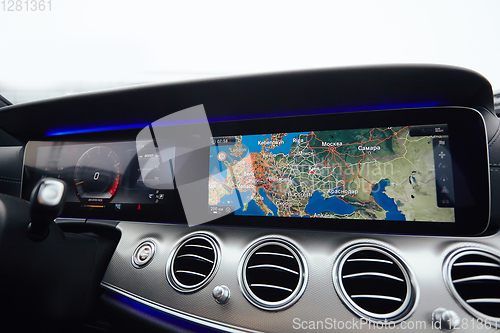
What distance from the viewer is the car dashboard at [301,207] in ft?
2.44

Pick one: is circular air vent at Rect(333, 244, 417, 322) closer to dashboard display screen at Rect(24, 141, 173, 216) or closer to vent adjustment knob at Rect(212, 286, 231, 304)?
vent adjustment knob at Rect(212, 286, 231, 304)

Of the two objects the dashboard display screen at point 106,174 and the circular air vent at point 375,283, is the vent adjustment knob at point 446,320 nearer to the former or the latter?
the circular air vent at point 375,283

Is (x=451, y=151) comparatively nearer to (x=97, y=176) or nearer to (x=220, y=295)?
(x=220, y=295)

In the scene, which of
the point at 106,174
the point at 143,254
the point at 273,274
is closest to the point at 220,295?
the point at 273,274

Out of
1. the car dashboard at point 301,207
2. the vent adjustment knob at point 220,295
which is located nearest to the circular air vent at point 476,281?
the car dashboard at point 301,207

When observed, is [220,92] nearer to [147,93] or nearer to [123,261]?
[147,93]

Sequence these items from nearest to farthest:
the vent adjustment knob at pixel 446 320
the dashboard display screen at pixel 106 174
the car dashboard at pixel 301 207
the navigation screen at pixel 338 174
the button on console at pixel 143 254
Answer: the vent adjustment knob at pixel 446 320 < the car dashboard at pixel 301 207 < the navigation screen at pixel 338 174 < the button on console at pixel 143 254 < the dashboard display screen at pixel 106 174

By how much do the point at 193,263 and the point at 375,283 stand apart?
65 centimetres

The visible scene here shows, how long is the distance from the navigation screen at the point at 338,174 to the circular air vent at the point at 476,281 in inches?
5.2

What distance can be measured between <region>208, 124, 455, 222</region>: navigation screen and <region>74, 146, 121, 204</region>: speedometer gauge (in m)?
0.57

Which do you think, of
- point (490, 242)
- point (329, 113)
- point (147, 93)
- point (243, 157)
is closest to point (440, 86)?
point (329, 113)

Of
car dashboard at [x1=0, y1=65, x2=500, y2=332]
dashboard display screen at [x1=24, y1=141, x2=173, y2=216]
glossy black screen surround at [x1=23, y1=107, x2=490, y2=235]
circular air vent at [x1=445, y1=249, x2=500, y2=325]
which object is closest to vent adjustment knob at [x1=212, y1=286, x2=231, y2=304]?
car dashboard at [x1=0, y1=65, x2=500, y2=332]

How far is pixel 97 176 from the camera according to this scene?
4.17 feet

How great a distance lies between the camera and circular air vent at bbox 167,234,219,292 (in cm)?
88
